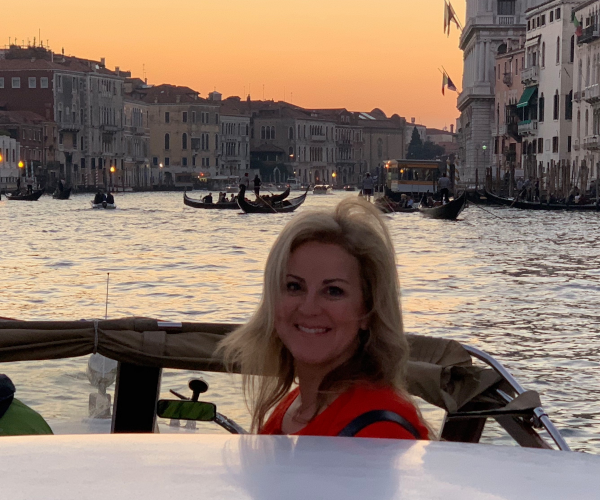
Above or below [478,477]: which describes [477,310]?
below

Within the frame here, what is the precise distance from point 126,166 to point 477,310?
56414 mm

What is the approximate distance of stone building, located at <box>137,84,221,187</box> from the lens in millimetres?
70750

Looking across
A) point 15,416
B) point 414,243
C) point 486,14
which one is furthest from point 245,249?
point 486,14

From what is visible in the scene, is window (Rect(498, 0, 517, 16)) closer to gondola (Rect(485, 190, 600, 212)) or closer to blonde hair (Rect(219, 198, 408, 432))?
gondola (Rect(485, 190, 600, 212))

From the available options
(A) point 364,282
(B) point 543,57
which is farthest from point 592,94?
(A) point 364,282

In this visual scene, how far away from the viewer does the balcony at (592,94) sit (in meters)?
30.0

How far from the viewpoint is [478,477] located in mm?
855

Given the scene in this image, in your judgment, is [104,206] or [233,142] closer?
[104,206]

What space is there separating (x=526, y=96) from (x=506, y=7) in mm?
12076

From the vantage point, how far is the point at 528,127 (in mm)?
38031

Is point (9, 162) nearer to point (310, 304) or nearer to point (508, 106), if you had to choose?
point (508, 106)

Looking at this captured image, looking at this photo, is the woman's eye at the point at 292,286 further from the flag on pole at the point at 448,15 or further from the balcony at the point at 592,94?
the flag on pole at the point at 448,15

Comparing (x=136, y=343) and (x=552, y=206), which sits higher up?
(x=136, y=343)

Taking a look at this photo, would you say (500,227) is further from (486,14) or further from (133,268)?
(486,14)
